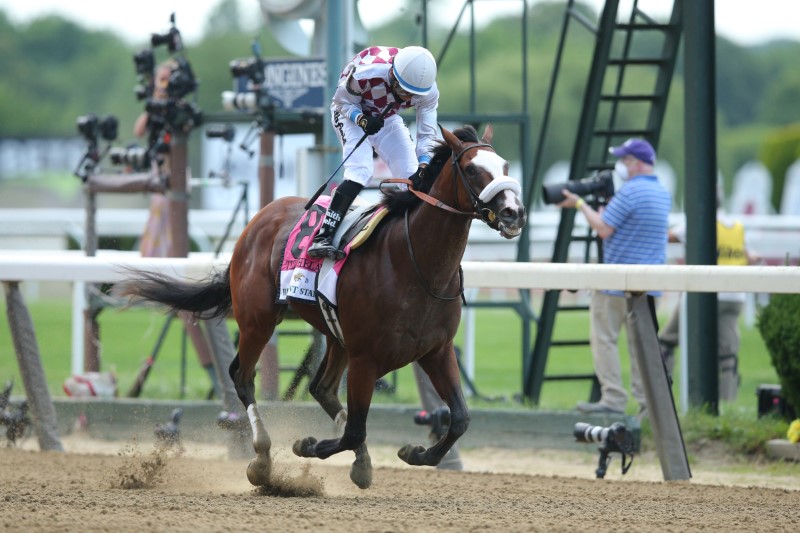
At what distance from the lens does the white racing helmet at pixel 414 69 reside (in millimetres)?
6078

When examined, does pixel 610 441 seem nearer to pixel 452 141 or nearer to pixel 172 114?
pixel 452 141

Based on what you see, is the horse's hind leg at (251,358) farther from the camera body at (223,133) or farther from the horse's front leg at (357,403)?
the camera body at (223,133)

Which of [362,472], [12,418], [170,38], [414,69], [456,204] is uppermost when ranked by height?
[170,38]

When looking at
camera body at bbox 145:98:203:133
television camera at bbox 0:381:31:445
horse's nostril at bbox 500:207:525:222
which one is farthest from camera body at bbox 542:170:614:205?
television camera at bbox 0:381:31:445

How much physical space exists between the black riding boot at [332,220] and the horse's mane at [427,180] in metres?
0.19

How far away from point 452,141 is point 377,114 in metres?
0.83

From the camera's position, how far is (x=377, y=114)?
6535 millimetres

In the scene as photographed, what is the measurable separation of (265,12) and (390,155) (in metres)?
3.70

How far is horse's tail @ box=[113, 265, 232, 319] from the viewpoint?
288 inches

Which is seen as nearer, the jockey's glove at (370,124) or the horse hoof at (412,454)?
the horse hoof at (412,454)

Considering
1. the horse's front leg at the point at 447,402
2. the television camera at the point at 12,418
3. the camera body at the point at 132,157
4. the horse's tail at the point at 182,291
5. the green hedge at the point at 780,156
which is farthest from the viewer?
the green hedge at the point at 780,156

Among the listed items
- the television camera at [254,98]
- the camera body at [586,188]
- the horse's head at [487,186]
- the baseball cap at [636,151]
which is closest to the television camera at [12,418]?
the television camera at [254,98]

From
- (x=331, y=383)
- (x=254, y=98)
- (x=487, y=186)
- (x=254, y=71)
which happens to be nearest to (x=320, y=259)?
(x=331, y=383)

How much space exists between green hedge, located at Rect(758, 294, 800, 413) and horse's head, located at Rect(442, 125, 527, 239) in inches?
105
